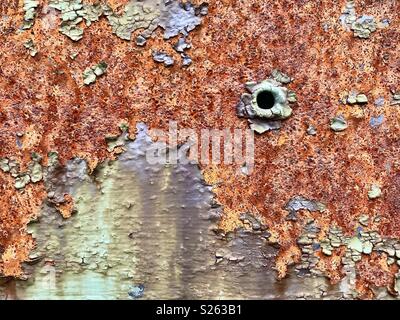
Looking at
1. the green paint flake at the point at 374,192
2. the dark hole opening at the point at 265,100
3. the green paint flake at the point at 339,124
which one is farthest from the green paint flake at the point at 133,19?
the green paint flake at the point at 374,192

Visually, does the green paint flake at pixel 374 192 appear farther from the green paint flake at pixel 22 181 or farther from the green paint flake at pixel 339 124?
the green paint flake at pixel 22 181

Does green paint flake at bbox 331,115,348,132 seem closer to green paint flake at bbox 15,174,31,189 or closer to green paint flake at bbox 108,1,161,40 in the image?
green paint flake at bbox 108,1,161,40

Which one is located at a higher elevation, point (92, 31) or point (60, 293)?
point (92, 31)

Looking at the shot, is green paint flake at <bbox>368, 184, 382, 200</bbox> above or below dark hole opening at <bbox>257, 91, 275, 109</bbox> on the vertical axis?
Result: below

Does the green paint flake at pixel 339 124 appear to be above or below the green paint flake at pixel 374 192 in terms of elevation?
above

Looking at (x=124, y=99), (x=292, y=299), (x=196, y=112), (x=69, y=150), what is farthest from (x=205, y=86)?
(x=292, y=299)

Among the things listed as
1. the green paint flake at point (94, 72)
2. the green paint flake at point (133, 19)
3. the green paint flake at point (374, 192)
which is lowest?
the green paint flake at point (374, 192)

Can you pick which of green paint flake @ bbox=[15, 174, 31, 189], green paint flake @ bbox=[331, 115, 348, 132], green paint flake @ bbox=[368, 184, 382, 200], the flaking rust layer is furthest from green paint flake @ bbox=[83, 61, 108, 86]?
green paint flake @ bbox=[368, 184, 382, 200]

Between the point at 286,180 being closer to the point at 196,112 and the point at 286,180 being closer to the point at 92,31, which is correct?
the point at 196,112
